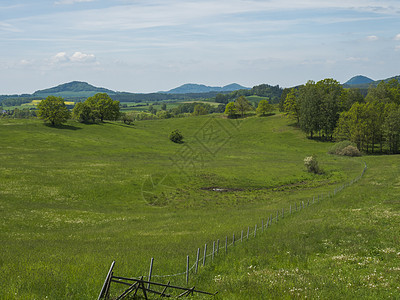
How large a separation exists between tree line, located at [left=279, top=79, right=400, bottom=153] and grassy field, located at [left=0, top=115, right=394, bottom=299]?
11.9 meters

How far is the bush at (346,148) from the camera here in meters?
92.4

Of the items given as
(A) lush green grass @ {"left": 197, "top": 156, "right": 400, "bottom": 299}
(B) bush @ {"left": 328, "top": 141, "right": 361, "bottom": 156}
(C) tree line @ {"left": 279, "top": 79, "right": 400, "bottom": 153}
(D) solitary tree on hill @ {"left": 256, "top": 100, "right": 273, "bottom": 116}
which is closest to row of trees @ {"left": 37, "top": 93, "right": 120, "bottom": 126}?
(D) solitary tree on hill @ {"left": 256, "top": 100, "right": 273, "bottom": 116}

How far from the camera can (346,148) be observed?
93250 millimetres

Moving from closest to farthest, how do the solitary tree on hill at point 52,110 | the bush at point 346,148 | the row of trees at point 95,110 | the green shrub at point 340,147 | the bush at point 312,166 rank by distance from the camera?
1. the bush at point 312,166
2. the bush at point 346,148
3. the green shrub at point 340,147
4. the solitary tree on hill at point 52,110
5. the row of trees at point 95,110

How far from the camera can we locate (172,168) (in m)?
69.8

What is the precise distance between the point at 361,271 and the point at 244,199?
3724cm

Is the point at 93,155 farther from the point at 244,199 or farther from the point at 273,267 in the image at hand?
the point at 273,267

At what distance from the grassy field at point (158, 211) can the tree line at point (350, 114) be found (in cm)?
1190

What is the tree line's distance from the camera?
320 feet

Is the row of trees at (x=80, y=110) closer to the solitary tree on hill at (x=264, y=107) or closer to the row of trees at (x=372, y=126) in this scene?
the solitary tree on hill at (x=264, y=107)

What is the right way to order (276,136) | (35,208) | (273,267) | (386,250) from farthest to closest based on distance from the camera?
1. (276,136)
2. (35,208)
3. (386,250)
4. (273,267)

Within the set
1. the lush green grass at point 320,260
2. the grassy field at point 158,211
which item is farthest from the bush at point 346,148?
the lush green grass at point 320,260

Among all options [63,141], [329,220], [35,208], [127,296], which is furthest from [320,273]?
[63,141]

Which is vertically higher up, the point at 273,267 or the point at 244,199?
the point at 273,267
